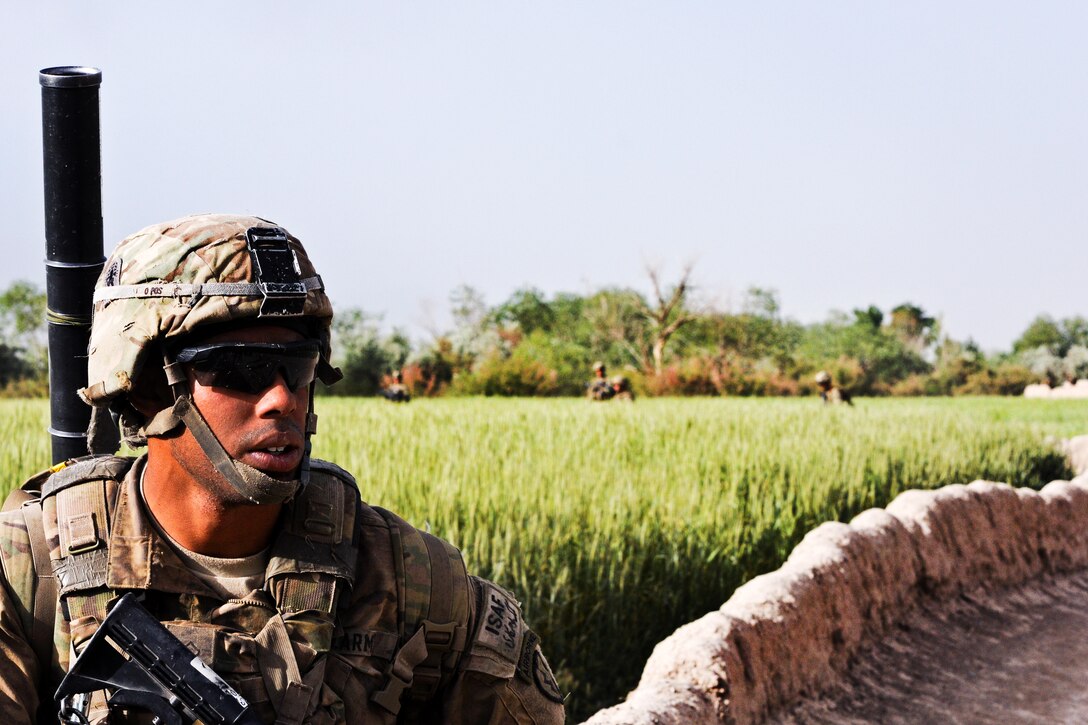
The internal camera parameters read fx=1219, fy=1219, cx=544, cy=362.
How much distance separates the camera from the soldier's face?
2.09 meters

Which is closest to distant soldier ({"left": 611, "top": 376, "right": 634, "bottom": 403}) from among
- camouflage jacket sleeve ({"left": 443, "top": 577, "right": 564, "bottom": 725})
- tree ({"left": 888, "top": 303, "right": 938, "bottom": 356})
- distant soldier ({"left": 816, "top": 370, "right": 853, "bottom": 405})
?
distant soldier ({"left": 816, "top": 370, "right": 853, "bottom": 405})

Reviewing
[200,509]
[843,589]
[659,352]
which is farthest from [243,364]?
[659,352]

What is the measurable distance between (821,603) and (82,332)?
369 centimetres

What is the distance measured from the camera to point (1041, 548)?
912 cm

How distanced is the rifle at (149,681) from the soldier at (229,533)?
0.04 metres

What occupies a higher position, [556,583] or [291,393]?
[291,393]

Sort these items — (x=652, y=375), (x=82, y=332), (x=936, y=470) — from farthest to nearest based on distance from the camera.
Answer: (x=652, y=375), (x=936, y=470), (x=82, y=332)

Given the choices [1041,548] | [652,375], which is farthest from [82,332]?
[652,375]

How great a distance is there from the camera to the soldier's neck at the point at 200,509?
7.03 feet

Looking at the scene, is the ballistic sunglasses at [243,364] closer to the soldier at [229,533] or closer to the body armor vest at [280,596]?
the soldier at [229,533]

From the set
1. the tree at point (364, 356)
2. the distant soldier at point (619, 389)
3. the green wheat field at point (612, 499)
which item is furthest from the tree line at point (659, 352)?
the green wheat field at point (612, 499)

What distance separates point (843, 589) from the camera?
19.3ft

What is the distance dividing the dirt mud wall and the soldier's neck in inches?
64.2

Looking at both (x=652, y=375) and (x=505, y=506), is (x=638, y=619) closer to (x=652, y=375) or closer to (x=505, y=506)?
(x=505, y=506)
